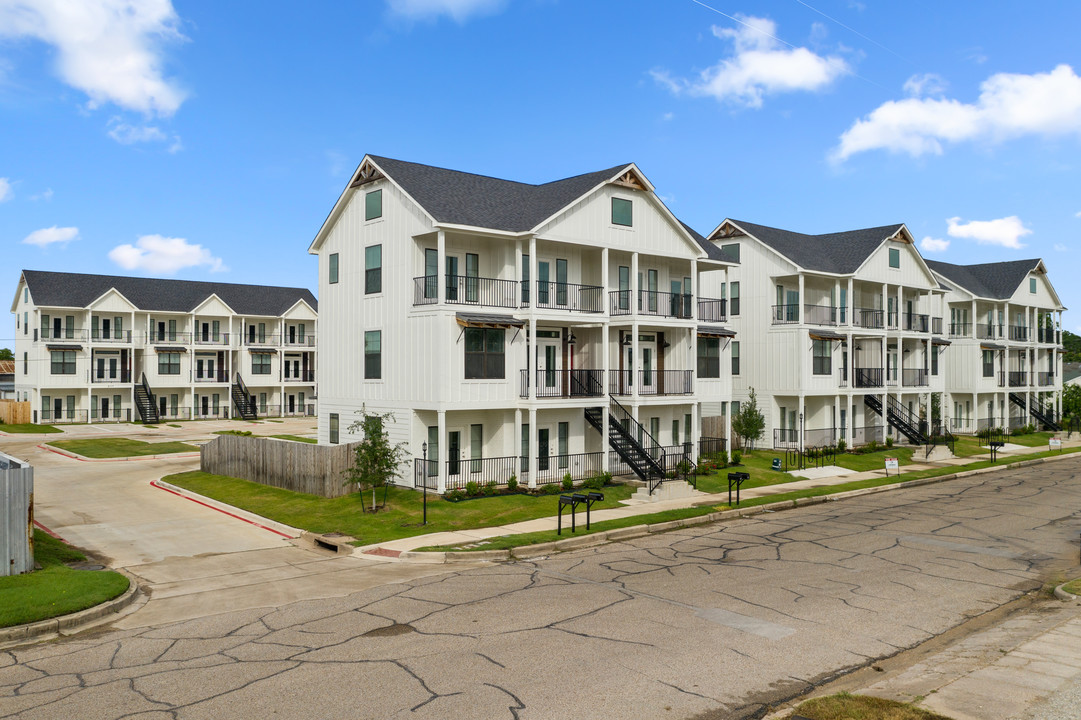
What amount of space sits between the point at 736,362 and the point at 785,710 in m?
37.3

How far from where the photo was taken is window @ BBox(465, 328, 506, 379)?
94.6 feet

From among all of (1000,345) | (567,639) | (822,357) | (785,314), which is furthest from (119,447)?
(1000,345)

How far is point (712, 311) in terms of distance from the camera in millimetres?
40750

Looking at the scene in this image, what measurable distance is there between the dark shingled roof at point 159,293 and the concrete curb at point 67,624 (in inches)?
2222

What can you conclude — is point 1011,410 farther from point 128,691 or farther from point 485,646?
point 128,691

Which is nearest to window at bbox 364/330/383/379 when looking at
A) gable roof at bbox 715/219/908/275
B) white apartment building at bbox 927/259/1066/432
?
gable roof at bbox 715/219/908/275

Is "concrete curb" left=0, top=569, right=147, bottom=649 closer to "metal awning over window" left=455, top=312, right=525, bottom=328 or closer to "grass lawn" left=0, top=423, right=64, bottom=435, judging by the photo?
"metal awning over window" left=455, top=312, right=525, bottom=328

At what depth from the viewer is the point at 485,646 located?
12.1 meters

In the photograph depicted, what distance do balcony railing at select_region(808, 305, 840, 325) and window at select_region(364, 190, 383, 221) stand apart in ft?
81.4

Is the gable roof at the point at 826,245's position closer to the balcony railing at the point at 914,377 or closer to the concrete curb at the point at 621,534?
the balcony railing at the point at 914,377

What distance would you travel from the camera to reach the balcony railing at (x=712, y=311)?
38.3 meters

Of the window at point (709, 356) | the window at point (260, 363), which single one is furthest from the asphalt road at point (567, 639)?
the window at point (260, 363)

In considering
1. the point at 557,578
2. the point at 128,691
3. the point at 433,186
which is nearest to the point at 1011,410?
the point at 433,186

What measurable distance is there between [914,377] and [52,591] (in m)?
48.8
